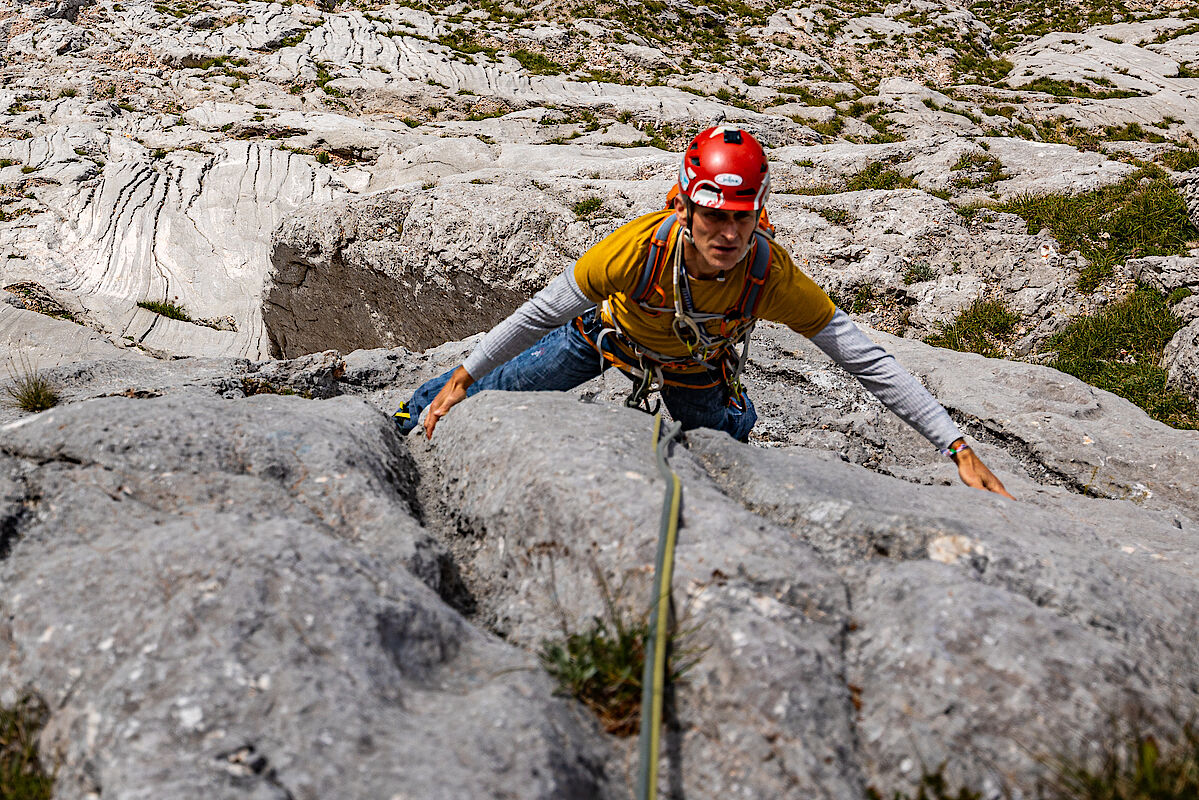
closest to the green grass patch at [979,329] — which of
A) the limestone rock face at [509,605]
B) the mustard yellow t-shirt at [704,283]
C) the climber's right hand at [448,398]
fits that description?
the limestone rock face at [509,605]

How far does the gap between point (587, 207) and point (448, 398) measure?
801 cm

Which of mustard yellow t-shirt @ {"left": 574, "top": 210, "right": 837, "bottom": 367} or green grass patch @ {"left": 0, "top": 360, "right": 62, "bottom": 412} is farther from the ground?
mustard yellow t-shirt @ {"left": 574, "top": 210, "right": 837, "bottom": 367}

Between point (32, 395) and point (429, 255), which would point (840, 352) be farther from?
point (429, 255)

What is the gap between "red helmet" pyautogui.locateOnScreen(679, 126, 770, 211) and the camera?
3.80 m

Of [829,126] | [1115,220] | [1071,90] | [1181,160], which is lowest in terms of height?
[1115,220]

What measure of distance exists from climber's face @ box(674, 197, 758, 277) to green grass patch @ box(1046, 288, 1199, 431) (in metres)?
6.71

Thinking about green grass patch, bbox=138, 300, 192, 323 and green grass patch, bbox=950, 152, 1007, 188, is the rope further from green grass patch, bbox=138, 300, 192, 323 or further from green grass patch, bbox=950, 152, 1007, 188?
green grass patch, bbox=138, 300, 192, 323

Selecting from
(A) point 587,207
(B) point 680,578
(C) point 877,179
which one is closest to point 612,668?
(B) point 680,578

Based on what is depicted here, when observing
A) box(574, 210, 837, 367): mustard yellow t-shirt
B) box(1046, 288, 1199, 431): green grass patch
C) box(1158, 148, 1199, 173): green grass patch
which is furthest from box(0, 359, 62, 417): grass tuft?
box(1158, 148, 1199, 173): green grass patch

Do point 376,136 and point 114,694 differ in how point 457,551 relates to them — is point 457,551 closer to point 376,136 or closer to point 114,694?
point 114,694

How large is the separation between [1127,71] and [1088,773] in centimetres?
4002

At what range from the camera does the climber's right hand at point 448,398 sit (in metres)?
4.59

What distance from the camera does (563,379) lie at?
5.43 m

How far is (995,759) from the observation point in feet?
7.51
